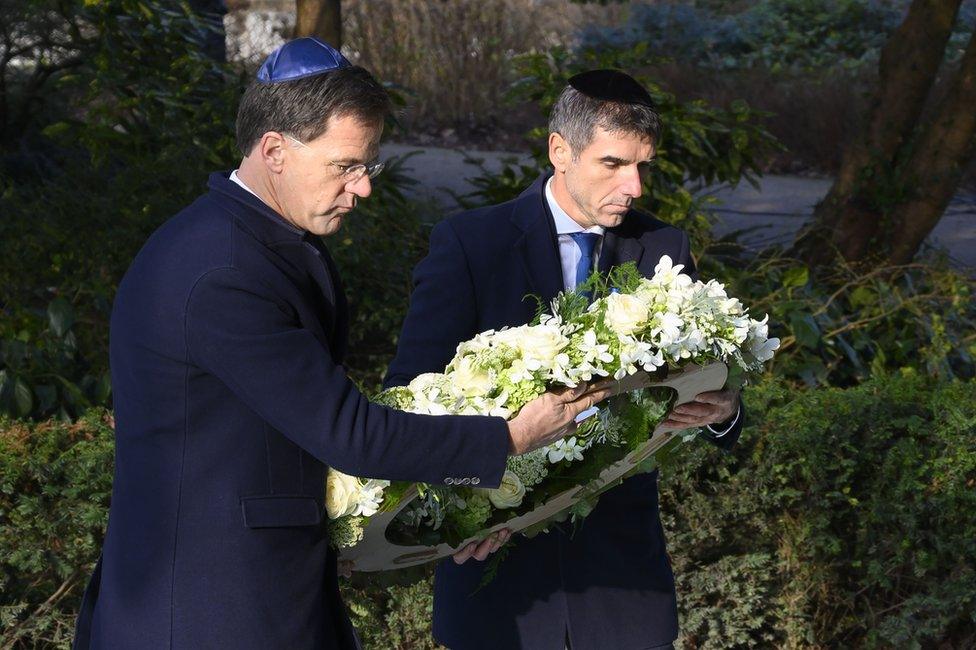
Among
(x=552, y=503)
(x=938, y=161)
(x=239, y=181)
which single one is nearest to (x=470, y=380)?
(x=552, y=503)

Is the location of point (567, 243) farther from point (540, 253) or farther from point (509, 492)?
point (509, 492)

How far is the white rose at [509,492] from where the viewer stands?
8.57 feet

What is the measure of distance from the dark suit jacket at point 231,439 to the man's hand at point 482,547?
518 millimetres

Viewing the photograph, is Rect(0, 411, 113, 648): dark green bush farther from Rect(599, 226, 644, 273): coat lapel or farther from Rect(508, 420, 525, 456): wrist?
Rect(508, 420, 525, 456): wrist

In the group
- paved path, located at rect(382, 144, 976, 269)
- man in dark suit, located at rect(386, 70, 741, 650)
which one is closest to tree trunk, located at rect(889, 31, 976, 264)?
paved path, located at rect(382, 144, 976, 269)

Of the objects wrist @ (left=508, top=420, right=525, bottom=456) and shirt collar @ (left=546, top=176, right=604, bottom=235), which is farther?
shirt collar @ (left=546, top=176, right=604, bottom=235)

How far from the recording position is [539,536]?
3109 mm

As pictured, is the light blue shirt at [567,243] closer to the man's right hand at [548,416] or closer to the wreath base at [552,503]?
the wreath base at [552,503]

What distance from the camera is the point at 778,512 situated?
4.47 m

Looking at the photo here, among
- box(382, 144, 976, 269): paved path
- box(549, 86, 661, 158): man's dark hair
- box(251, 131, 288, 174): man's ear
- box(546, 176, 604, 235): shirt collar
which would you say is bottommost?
box(382, 144, 976, 269): paved path

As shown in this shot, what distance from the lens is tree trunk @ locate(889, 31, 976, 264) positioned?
6.59 meters

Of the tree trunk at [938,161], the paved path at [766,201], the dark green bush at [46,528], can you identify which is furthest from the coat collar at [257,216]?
the paved path at [766,201]

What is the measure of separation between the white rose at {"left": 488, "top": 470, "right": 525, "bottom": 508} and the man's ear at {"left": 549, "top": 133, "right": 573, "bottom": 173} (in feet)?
2.56

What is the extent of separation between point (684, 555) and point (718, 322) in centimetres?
214
